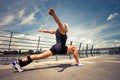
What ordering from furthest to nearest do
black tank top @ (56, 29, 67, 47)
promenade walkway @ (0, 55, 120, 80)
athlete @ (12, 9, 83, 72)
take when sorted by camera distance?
black tank top @ (56, 29, 67, 47) < athlete @ (12, 9, 83, 72) < promenade walkway @ (0, 55, 120, 80)

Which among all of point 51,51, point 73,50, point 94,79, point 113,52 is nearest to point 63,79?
point 94,79

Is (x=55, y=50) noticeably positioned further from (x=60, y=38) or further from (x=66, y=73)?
(x=66, y=73)

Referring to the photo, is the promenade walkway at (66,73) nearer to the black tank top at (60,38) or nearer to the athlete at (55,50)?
the athlete at (55,50)

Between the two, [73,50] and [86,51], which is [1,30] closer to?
[73,50]

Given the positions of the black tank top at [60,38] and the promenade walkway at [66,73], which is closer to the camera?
the promenade walkway at [66,73]

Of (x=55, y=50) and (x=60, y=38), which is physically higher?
(x=60, y=38)

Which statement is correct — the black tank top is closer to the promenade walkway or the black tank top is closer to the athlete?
the athlete

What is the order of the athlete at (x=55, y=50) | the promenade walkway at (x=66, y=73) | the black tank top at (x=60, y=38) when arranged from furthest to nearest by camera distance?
the black tank top at (x=60, y=38) < the athlete at (x=55, y=50) < the promenade walkway at (x=66, y=73)

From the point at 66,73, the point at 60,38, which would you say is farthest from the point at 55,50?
the point at 66,73

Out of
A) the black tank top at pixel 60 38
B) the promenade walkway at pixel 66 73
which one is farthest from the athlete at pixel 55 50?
the promenade walkway at pixel 66 73

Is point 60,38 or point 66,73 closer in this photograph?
point 66,73

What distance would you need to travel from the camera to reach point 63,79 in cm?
248

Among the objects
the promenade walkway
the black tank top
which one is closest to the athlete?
the black tank top

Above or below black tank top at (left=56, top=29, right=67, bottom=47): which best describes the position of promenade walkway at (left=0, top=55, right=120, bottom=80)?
below
